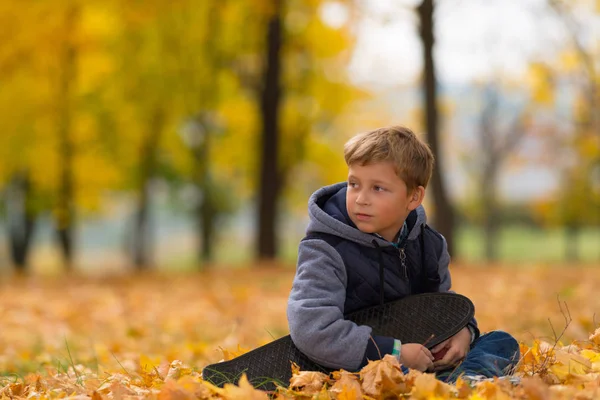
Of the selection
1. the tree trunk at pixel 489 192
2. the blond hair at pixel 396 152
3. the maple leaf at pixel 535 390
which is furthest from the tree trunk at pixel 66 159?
the tree trunk at pixel 489 192

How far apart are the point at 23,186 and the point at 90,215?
9.88 ft

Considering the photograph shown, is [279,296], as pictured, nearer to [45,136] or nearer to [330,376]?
[330,376]

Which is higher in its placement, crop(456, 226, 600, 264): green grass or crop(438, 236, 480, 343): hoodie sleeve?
crop(438, 236, 480, 343): hoodie sleeve

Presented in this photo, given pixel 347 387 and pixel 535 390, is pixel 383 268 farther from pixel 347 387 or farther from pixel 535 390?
pixel 535 390

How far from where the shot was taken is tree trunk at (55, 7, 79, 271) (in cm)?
1850

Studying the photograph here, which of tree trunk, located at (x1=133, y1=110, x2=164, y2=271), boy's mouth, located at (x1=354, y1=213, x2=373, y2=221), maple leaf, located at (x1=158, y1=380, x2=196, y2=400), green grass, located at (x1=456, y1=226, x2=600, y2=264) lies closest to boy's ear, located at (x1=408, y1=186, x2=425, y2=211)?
boy's mouth, located at (x1=354, y1=213, x2=373, y2=221)

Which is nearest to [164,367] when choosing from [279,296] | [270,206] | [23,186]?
[279,296]

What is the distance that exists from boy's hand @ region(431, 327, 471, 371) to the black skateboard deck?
0.24 ft

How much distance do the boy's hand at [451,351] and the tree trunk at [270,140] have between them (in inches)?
493

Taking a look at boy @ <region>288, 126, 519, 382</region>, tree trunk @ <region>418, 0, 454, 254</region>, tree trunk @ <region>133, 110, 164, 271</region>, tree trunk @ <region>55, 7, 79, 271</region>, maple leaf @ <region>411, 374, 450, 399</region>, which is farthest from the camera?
tree trunk @ <region>133, 110, 164, 271</region>

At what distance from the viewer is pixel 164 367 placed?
3.58 metres

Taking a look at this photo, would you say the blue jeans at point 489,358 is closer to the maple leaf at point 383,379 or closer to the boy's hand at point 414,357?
the boy's hand at point 414,357

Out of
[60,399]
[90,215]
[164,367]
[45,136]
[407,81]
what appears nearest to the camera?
[60,399]

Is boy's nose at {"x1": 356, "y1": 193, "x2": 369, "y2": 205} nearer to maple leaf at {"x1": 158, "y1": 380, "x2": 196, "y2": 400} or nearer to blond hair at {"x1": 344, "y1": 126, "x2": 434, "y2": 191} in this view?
blond hair at {"x1": 344, "y1": 126, "x2": 434, "y2": 191}
